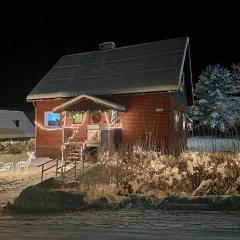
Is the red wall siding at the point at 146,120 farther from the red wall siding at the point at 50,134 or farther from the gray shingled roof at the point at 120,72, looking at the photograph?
the red wall siding at the point at 50,134

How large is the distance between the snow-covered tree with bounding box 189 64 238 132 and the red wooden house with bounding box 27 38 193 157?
23462mm

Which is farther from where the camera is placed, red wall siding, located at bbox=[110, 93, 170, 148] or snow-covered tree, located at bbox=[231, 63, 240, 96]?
snow-covered tree, located at bbox=[231, 63, 240, 96]

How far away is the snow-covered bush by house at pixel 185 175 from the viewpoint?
11.7 meters

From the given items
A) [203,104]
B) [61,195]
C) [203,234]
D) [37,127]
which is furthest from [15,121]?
[203,234]

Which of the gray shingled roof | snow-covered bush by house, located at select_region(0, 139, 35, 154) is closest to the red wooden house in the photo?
the gray shingled roof

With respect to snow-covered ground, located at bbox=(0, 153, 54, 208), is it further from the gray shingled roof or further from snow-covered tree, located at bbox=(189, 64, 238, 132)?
snow-covered tree, located at bbox=(189, 64, 238, 132)

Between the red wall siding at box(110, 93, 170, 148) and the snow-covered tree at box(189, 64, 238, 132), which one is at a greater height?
the snow-covered tree at box(189, 64, 238, 132)

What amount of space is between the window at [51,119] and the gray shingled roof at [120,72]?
1079 mm

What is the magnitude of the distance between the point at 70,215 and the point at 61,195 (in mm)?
1242

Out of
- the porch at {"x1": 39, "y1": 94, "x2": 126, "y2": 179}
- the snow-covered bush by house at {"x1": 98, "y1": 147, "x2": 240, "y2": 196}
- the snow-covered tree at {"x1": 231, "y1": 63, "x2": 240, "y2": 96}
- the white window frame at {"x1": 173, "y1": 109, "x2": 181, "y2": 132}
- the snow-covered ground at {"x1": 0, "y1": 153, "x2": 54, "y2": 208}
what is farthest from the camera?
the snow-covered tree at {"x1": 231, "y1": 63, "x2": 240, "y2": 96}

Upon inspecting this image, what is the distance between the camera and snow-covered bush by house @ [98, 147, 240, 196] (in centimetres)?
1166

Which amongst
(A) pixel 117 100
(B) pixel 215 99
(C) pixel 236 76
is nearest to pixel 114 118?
(A) pixel 117 100

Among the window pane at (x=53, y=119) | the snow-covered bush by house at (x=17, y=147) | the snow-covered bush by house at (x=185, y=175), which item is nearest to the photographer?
the snow-covered bush by house at (x=185, y=175)

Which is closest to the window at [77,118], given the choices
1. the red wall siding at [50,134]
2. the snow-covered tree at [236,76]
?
the red wall siding at [50,134]
